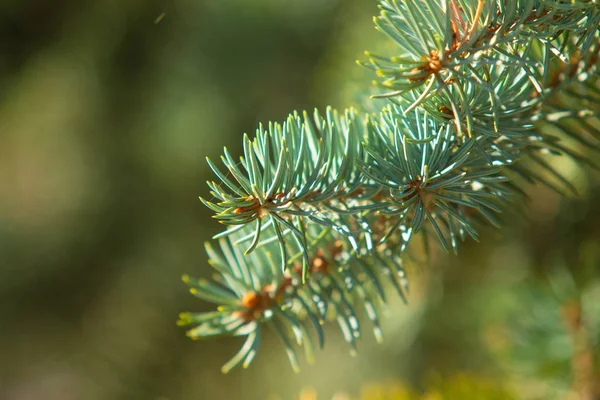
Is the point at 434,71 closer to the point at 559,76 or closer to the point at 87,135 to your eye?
the point at 559,76

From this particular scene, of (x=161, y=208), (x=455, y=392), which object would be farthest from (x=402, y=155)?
(x=161, y=208)

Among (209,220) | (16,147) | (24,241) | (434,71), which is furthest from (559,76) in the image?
(16,147)

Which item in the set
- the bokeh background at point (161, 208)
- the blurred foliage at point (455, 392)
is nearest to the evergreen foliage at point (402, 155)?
the blurred foliage at point (455, 392)

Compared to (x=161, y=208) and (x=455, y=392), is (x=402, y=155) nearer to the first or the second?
(x=455, y=392)

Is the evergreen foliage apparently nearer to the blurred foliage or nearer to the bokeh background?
the blurred foliage

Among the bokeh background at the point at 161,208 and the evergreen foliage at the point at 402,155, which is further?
the bokeh background at the point at 161,208

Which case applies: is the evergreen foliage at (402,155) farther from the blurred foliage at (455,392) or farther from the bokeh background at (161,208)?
the bokeh background at (161,208)

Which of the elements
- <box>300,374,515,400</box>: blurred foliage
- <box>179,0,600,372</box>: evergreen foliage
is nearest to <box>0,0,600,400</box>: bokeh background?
<box>300,374,515,400</box>: blurred foliage
